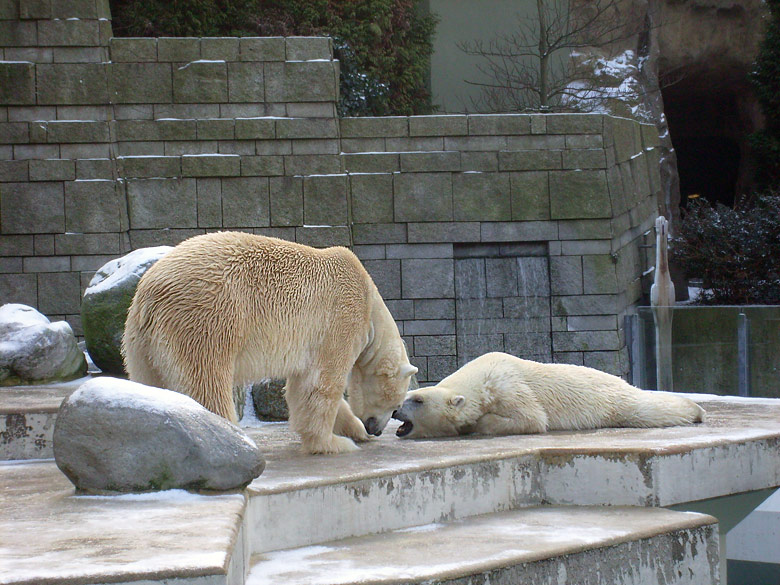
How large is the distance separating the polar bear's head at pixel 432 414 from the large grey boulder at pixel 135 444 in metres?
2.19

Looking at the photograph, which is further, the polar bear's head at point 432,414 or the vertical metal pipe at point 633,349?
the vertical metal pipe at point 633,349

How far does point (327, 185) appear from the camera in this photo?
9148mm

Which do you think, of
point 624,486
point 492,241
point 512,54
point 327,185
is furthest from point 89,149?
point 512,54

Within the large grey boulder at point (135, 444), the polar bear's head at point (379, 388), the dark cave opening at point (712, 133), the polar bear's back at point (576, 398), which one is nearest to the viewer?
the large grey boulder at point (135, 444)

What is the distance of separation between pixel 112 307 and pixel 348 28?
23.5 ft

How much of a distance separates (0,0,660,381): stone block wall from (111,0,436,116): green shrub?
2214 millimetres

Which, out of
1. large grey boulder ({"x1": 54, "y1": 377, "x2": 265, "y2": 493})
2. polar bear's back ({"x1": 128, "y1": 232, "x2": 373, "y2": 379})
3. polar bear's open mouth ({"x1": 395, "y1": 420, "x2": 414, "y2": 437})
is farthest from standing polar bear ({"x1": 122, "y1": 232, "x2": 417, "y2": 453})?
large grey boulder ({"x1": 54, "y1": 377, "x2": 265, "y2": 493})

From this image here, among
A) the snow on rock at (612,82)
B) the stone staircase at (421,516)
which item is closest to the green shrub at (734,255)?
the snow on rock at (612,82)

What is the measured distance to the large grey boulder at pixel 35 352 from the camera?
6.18 meters

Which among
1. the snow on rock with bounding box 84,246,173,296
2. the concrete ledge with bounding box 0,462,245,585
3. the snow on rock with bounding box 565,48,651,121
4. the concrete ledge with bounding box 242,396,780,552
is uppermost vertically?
the snow on rock with bounding box 565,48,651,121

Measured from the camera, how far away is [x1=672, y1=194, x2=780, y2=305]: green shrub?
1130 centimetres

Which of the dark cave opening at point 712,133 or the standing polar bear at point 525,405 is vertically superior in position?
the dark cave opening at point 712,133

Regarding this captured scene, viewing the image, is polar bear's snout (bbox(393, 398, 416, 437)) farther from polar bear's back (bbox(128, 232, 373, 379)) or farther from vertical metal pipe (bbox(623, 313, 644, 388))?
vertical metal pipe (bbox(623, 313, 644, 388))

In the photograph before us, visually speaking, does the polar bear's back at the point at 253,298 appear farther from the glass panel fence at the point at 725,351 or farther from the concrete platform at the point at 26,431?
the glass panel fence at the point at 725,351
